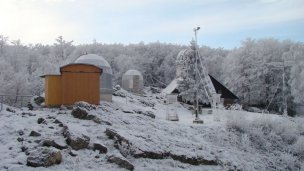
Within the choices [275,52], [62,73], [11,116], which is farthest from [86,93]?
[275,52]

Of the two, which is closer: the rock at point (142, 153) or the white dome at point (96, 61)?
the rock at point (142, 153)

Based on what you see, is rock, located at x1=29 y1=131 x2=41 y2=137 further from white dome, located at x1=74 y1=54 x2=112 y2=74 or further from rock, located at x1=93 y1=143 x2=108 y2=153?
white dome, located at x1=74 y1=54 x2=112 y2=74

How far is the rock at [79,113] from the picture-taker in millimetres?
21906

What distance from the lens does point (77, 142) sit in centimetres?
1698

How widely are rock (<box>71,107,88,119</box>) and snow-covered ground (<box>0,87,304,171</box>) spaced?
38 centimetres

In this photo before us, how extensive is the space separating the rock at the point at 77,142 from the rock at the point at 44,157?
1.56 m

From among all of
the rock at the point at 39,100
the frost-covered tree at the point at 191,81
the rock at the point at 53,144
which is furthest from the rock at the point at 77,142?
the frost-covered tree at the point at 191,81

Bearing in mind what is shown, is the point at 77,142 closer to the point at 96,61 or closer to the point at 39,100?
the point at 39,100

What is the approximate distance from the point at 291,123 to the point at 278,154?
6.41 m

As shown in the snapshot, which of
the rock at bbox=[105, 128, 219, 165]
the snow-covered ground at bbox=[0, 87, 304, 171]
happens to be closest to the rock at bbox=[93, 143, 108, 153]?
the snow-covered ground at bbox=[0, 87, 304, 171]

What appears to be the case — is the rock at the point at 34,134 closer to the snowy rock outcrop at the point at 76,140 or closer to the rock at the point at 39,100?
the snowy rock outcrop at the point at 76,140

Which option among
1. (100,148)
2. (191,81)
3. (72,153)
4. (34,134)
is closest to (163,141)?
(100,148)

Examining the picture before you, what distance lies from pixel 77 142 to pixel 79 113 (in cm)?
517

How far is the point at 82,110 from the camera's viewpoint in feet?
72.5
